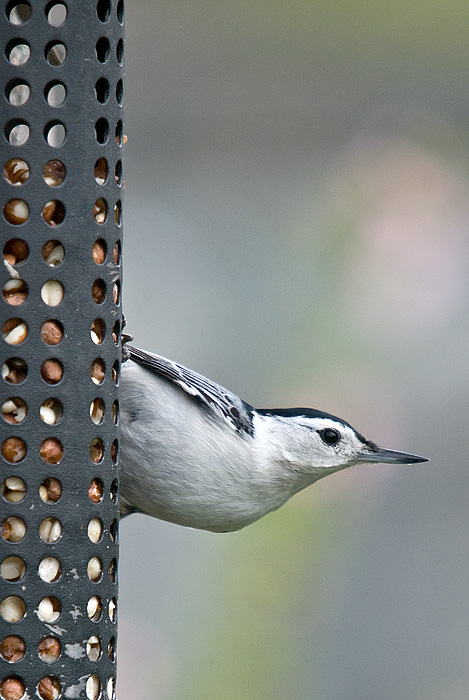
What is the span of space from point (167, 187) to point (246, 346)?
658mm

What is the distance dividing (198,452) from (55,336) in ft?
2.16

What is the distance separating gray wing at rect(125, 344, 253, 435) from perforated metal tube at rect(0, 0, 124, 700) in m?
0.53

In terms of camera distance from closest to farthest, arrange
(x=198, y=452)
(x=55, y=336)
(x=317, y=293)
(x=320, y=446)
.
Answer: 1. (x=55, y=336)
2. (x=198, y=452)
3. (x=320, y=446)
4. (x=317, y=293)

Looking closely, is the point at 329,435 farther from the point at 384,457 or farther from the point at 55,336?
the point at 55,336

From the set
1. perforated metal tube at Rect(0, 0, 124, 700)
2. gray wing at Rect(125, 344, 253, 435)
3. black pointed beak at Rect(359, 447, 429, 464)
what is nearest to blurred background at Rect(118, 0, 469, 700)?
black pointed beak at Rect(359, 447, 429, 464)

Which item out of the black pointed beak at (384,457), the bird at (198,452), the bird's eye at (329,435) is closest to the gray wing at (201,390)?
the bird at (198,452)

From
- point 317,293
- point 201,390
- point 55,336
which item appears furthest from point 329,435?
point 317,293

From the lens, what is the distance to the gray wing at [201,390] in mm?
1974

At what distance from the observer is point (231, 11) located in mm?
3848

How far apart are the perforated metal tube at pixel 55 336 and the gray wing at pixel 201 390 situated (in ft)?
1.75

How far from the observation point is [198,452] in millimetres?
1967

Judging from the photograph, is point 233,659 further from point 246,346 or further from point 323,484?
point 246,346

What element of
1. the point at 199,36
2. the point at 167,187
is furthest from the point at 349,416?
the point at 199,36

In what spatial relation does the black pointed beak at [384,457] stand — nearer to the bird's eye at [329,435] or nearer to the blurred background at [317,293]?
the bird's eye at [329,435]
